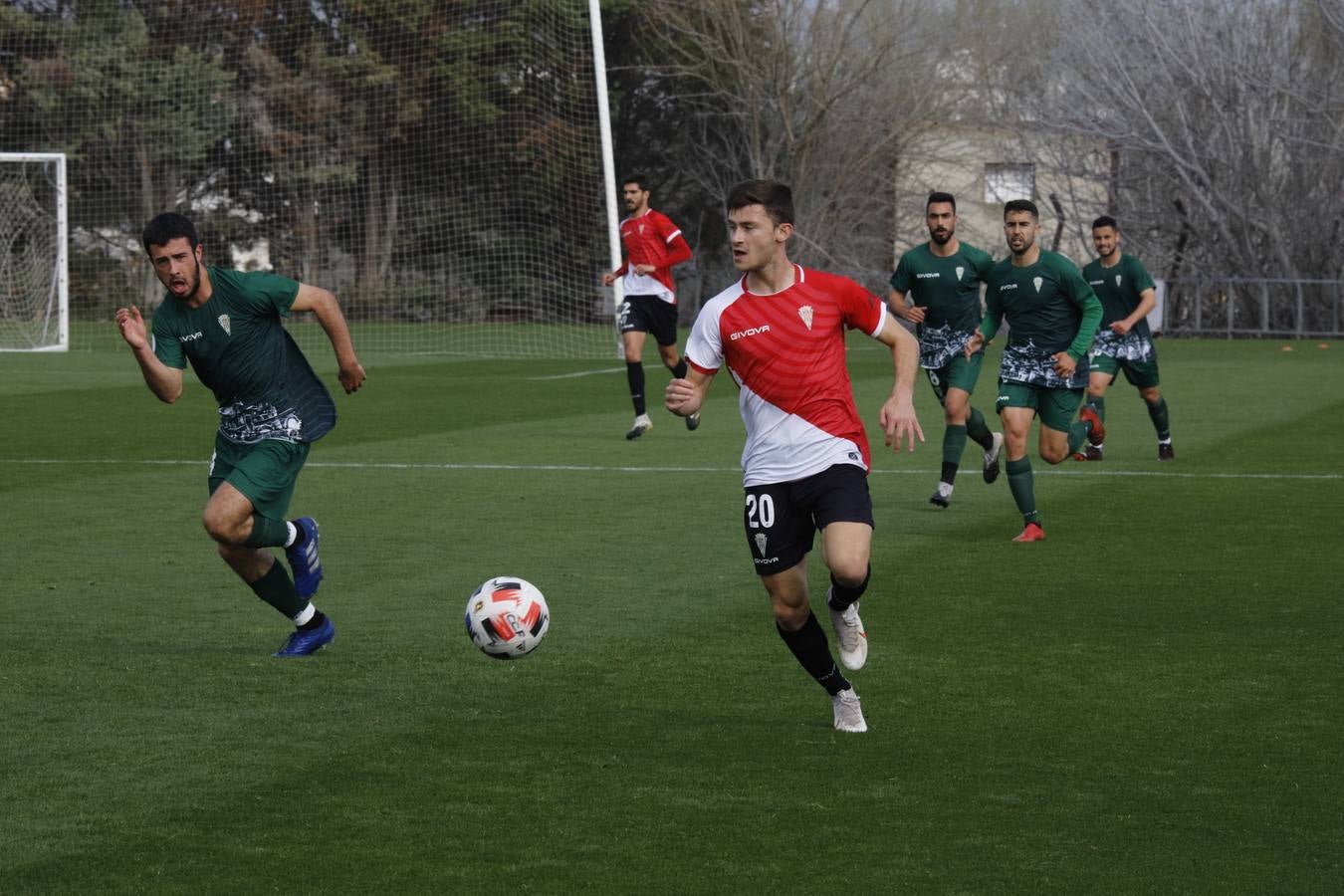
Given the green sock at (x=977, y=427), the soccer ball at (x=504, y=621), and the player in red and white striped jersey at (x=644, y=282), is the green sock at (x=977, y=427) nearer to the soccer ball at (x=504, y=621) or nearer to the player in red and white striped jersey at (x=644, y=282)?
the player in red and white striped jersey at (x=644, y=282)

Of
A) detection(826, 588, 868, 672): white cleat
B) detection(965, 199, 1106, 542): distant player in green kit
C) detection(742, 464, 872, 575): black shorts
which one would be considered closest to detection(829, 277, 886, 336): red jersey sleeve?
detection(742, 464, 872, 575): black shorts

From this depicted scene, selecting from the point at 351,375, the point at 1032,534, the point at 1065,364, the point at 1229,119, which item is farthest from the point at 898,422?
the point at 1229,119

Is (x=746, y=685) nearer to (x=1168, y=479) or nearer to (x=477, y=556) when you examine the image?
(x=477, y=556)

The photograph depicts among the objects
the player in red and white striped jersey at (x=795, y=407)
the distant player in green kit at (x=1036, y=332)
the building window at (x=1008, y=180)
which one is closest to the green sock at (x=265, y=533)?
the player in red and white striped jersey at (x=795, y=407)

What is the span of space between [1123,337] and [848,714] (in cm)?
1053

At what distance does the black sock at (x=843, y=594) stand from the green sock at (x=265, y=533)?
2.28 meters

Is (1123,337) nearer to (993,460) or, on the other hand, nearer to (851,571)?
(993,460)

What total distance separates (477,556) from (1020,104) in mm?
38420

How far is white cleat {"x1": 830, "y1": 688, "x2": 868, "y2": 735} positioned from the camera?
6168mm

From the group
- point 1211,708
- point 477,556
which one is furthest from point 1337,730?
point 477,556

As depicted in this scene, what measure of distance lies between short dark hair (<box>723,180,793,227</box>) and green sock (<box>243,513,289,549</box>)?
232cm

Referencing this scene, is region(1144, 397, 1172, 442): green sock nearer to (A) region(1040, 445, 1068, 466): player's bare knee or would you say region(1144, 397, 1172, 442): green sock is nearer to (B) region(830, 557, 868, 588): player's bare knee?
(A) region(1040, 445, 1068, 466): player's bare knee

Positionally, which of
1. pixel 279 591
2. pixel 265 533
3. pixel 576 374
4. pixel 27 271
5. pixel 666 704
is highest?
pixel 27 271

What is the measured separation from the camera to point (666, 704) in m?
6.59
